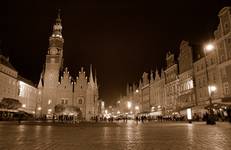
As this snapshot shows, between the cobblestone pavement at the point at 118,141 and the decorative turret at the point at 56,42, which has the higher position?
the decorative turret at the point at 56,42

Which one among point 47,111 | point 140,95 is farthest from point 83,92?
point 140,95

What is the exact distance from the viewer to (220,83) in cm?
4475

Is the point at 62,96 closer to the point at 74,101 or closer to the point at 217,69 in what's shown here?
the point at 74,101

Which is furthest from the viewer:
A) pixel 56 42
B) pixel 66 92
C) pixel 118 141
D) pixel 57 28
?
pixel 57 28

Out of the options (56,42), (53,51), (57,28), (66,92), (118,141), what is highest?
(57,28)

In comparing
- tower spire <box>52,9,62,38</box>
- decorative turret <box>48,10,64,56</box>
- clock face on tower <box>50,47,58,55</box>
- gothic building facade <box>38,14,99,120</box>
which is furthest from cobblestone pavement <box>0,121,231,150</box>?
tower spire <box>52,9,62,38</box>

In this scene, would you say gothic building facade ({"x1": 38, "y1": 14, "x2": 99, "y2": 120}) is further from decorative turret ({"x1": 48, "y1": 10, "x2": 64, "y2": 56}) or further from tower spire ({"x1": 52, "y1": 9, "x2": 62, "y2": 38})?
tower spire ({"x1": 52, "y1": 9, "x2": 62, "y2": 38})

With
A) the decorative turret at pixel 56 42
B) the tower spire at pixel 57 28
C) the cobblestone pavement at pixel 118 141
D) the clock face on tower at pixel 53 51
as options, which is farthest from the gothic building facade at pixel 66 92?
the cobblestone pavement at pixel 118 141

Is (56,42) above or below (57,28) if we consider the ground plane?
below

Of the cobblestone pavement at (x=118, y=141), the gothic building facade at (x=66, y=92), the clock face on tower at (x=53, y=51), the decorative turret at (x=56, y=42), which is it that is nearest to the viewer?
the cobblestone pavement at (x=118, y=141)

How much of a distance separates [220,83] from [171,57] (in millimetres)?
27068

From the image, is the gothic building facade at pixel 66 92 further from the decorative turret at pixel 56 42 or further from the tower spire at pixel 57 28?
the tower spire at pixel 57 28

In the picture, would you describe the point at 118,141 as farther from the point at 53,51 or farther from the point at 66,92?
the point at 53,51

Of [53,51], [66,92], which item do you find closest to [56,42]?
[53,51]
